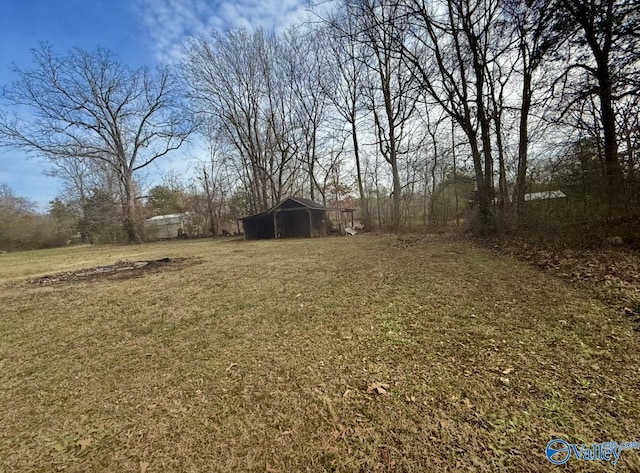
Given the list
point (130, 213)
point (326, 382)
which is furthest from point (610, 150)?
point (130, 213)

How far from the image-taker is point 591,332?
257 cm

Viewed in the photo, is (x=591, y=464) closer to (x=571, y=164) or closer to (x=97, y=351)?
(x=97, y=351)

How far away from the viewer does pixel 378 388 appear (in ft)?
6.51

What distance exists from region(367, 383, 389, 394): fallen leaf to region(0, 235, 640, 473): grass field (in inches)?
1.8

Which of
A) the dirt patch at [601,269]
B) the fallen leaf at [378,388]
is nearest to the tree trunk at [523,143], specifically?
the dirt patch at [601,269]

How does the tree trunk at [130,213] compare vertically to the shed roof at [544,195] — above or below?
above

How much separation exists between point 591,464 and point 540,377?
733 mm

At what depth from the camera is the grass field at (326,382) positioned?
147cm

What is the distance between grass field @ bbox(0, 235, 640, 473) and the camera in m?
1.47

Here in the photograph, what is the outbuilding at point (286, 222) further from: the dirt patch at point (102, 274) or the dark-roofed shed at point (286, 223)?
the dirt patch at point (102, 274)

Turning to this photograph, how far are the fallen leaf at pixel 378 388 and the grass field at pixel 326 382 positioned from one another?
5cm

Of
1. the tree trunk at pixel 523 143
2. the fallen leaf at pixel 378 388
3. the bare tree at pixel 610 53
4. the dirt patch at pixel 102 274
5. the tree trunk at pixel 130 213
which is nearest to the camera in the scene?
the fallen leaf at pixel 378 388

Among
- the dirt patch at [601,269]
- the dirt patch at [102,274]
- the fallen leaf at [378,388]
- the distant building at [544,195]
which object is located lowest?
the fallen leaf at [378,388]

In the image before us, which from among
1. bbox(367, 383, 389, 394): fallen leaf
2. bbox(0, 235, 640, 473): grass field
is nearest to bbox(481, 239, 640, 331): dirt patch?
bbox(0, 235, 640, 473): grass field
